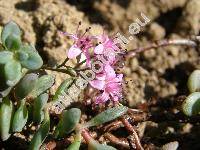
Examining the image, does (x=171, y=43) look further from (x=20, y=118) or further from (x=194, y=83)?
(x=20, y=118)

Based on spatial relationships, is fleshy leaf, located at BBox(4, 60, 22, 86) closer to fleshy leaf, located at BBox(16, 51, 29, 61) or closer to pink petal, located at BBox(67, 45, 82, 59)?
fleshy leaf, located at BBox(16, 51, 29, 61)

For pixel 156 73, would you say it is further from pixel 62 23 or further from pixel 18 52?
pixel 18 52

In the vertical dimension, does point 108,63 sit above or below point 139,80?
above

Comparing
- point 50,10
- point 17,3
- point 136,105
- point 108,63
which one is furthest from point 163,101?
point 17,3

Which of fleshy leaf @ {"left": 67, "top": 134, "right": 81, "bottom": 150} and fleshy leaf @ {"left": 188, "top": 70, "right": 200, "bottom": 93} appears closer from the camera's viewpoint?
fleshy leaf @ {"left": 67, "top": 134, "right": 81, "bottom": 150}

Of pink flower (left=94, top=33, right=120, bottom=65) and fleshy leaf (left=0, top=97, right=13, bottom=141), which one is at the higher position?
pink flower (left=94, top=33, right=120, bottom=65)

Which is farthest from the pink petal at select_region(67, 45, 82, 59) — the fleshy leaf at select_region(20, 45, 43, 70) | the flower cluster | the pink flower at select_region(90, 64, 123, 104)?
the fleshy leaf at select_region(20, 45, 43, 70)

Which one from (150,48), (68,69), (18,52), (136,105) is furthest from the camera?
(150,48)
